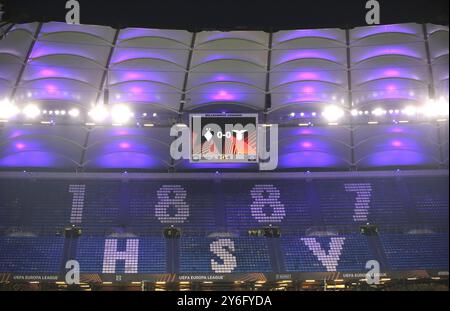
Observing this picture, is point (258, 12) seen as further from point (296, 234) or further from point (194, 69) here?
point (296, 234)

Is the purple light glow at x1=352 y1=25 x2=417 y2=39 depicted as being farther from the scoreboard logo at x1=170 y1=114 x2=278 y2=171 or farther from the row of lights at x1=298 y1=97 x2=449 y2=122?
the scoreboard logo at x1=170 y1=114 x2=278 y2=171

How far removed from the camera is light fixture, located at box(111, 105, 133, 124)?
3319 cm

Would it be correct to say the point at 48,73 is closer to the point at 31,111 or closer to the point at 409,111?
the point at 31,111

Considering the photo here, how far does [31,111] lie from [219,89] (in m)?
11.9

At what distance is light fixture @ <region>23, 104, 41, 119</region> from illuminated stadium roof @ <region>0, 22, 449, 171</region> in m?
0.06

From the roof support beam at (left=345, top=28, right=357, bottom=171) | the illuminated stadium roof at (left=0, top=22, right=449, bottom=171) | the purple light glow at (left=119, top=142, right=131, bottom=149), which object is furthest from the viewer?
the purple light glow at (left=119, top=142, right=131, bottom=149)

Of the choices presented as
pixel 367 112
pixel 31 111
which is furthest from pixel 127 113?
pixel 367 112

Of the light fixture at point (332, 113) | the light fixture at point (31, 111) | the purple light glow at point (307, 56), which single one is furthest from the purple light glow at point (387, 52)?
the light fixture at point (31, 111)

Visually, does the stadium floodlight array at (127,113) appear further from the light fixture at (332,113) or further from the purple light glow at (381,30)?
the purple light glow at (381,30)

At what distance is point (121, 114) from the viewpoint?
33344 mm

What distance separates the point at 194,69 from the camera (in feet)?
100

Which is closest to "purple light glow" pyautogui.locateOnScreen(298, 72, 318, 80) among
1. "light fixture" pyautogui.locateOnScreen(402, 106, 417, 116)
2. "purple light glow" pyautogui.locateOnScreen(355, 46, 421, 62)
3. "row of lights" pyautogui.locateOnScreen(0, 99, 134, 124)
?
A: "purple light glow" pyautogui.locateOnScreen(355, 46, 421, 62)
